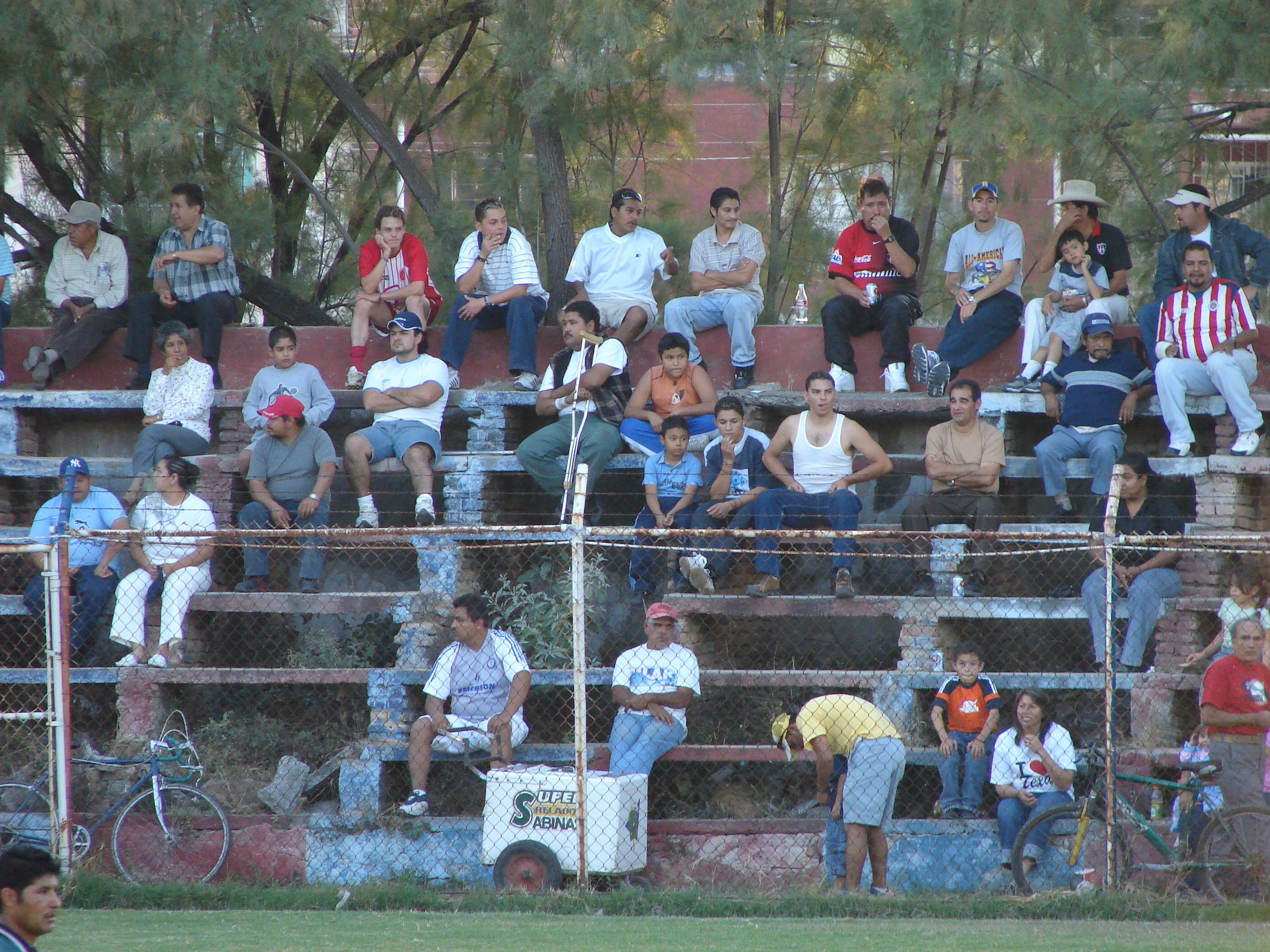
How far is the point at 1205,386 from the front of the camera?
9.88m

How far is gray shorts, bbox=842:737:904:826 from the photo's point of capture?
798 cm

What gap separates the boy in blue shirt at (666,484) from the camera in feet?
31.8

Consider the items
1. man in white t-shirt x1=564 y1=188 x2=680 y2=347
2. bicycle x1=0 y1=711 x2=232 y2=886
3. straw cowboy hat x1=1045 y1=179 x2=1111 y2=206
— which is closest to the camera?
bicycle x1=0 y1=711 x2=232 y2=886

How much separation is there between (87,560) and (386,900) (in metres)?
3.64

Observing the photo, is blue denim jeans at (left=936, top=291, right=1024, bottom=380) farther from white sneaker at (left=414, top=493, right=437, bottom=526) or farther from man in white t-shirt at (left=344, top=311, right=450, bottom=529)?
white sneaker at (left=414, top=493, right=437, bottom=526)

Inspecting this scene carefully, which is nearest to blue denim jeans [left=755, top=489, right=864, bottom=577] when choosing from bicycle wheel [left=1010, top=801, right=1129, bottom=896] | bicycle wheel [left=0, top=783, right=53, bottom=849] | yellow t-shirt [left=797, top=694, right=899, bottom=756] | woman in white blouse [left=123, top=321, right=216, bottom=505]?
yellow t-shirt [left=797, top=694, right=899, bottom=756]

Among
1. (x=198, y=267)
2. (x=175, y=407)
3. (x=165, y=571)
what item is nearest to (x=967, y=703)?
(x=165, y=571)

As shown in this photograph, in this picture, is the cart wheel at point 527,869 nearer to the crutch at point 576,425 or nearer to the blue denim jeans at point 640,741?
the blue denim jeans at point 640,741

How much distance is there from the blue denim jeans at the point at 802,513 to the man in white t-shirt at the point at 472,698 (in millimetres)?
1863

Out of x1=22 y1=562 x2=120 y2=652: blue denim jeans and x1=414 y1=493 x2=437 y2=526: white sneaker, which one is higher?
x1=414 y1=493 x2=437 y2=526: white sneaker

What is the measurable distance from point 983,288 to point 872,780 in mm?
4892

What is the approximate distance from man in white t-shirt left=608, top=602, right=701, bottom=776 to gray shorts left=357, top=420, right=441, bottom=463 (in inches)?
96.5

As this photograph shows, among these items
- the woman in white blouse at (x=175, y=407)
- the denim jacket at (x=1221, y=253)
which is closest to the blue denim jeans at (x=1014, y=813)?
the denim jacket at (x=1221, y=253)

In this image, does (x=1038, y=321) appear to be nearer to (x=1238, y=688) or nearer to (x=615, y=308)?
(x=615, y=308)
